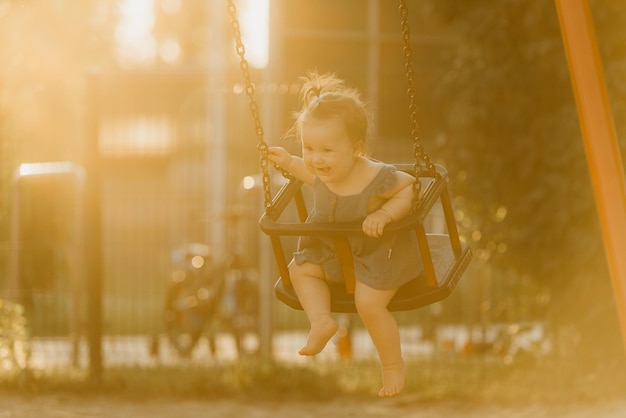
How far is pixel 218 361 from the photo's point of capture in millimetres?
9281

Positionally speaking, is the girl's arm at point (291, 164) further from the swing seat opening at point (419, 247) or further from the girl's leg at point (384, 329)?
the girl's leg at point (384, 329)

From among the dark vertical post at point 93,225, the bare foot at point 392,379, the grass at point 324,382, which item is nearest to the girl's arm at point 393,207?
the bare foot at point 392,379

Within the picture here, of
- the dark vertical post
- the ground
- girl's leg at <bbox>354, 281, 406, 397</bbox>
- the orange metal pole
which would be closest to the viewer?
girl's leg at <bbox>354, 281, 406, 397</bbox>

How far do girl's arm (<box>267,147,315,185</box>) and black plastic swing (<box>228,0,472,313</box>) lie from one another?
34 mm

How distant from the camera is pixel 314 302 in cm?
432

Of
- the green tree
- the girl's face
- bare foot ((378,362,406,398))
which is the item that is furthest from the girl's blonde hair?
the green tree

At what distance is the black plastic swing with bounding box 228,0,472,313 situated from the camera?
3.96m

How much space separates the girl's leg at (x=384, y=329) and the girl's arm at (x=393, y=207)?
297mm

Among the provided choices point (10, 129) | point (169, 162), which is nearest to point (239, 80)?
point (10, 129)

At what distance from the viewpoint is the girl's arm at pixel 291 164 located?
15.0 ft

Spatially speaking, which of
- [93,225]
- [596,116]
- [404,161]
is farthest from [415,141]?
[404,161]

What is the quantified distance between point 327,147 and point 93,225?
5.00m

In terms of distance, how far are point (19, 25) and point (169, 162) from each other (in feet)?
37.2

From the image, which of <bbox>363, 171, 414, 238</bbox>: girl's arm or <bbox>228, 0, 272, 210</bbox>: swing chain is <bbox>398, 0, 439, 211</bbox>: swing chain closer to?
<bbox>363, 171, 414, 238</bbox>: girl's arm
